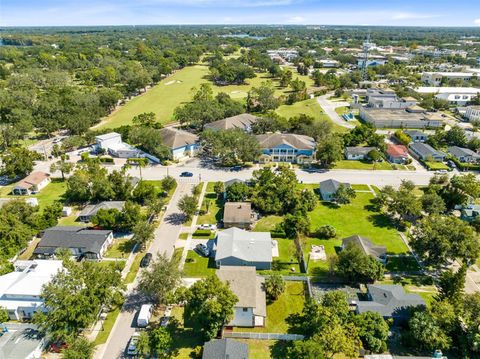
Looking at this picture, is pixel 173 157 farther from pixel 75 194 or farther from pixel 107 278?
pixel 107 278

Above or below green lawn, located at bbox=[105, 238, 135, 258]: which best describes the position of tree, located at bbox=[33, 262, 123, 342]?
above

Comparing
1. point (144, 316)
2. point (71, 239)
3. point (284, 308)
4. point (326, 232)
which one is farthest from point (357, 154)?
point (71, 239)

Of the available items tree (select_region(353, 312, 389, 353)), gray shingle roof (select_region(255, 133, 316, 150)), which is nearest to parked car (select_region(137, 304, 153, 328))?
tree (select_region(353, 312, 389, 353))

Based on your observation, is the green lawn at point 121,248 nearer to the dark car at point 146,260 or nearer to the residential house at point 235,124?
the dark car at point 146,260

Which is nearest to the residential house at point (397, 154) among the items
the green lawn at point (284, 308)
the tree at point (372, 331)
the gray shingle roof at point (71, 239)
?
the green lawn at point (284, 308)

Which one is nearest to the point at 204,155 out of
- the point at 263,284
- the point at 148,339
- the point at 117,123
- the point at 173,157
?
the point at 173,157

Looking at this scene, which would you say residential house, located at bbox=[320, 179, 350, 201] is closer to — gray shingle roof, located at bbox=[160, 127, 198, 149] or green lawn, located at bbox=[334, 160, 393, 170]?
green lawn, located at bbox=[334, 160, 393, 170]
